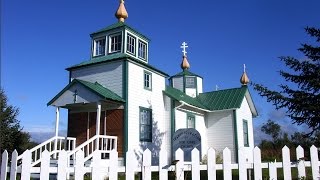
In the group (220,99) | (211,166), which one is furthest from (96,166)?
(220,99)

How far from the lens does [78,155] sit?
6.13 m

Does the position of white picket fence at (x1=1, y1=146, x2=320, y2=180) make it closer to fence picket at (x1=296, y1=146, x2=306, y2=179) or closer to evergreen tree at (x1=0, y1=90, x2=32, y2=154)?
fence picket at (x1=296, y1=146, x2=306, y2=179)

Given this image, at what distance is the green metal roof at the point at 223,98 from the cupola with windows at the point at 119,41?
7450 millimetres

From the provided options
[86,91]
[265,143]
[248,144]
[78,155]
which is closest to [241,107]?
[248,144]

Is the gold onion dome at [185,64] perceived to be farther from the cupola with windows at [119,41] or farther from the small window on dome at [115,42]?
the small window on dome at [115,42]

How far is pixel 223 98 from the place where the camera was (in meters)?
25.5

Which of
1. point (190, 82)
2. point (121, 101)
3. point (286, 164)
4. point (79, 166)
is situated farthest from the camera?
point (190, 82)

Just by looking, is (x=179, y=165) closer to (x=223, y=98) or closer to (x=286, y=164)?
(x=286, y=164)

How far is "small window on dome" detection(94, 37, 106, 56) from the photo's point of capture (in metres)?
19.2

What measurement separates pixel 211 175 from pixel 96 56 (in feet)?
45.1

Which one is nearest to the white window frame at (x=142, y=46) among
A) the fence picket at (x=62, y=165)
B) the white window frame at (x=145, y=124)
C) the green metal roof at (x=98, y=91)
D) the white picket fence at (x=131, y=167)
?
the white window frame at (x=145, y=124)

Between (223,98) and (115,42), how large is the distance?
1010 cm

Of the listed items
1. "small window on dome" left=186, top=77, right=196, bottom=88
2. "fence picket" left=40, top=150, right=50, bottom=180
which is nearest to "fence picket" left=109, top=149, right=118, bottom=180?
"fence picket" left=40, top=150, right=50, bottom=180

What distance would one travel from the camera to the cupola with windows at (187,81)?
2756 centimetres
